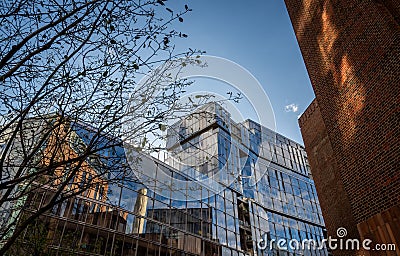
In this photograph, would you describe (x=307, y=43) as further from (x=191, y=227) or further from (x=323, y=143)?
(x=191, y=227)

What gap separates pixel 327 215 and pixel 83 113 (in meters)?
9.31

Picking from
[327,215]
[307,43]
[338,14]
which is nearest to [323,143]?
[327,215]

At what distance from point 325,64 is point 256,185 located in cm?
1831

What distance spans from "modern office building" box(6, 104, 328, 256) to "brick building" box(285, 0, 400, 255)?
3.03 metres

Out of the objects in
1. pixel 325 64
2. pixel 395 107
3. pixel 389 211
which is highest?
pixel 325 64

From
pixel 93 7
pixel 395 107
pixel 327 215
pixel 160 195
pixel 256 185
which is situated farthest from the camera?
pixel 256 185

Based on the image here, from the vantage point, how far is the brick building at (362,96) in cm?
500

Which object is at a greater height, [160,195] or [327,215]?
[160,195]

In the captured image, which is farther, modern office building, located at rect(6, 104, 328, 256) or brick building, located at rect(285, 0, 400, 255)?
modern office building, located at rect(6, 104, 328, 256)

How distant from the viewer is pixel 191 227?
17125 mm

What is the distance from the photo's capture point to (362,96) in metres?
5.83

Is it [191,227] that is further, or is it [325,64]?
[191,227]

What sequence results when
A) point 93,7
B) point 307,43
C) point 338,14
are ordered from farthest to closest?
point 307,43 < point 338,14 < point 93,7

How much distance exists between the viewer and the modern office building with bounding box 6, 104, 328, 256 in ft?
39.3
